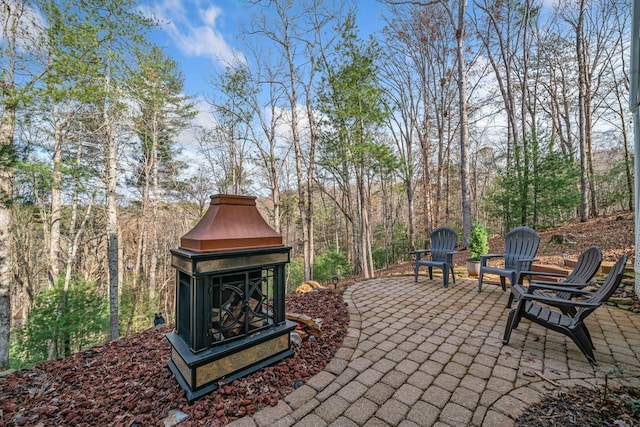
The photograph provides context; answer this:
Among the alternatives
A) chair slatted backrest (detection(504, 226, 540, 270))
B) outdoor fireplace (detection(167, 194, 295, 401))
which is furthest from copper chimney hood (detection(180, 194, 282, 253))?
chair slatted backrest (detection(504, 226, 540, 270))

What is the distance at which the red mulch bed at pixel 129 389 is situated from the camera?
143cm

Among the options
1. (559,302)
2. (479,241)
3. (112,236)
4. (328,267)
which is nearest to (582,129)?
(479,241)

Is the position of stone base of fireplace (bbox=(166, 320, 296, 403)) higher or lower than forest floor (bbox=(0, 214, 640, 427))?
higher

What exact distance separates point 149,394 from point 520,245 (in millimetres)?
4560

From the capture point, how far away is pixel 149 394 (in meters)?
1.61

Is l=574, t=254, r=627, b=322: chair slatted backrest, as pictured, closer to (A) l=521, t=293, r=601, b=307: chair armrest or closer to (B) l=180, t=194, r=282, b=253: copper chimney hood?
(A) l=521, t=293, r=601, b=307: chair armrest

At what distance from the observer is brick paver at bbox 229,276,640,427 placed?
1.43 m

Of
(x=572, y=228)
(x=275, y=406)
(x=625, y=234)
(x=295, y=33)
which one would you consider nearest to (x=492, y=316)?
(x=275, y=406)

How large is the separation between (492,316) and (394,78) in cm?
994

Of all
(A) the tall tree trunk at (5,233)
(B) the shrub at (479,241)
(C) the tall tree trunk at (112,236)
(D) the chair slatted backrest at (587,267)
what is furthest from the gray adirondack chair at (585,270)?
(C) the tall tree trunk at (112,236)

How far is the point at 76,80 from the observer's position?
4.57 m

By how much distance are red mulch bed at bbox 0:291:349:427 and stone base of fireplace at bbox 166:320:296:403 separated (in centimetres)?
5

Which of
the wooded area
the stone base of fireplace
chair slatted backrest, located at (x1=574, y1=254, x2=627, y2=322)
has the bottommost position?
the stone base of fireplace

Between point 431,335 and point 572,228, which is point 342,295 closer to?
point 431,335
